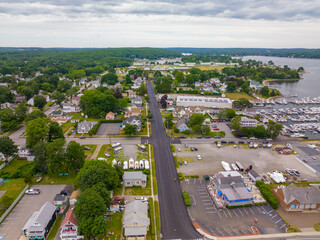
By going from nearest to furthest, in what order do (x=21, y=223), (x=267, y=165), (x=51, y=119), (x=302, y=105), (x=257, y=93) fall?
(x=21, y=223), (x=267, y=165), (x=51, y=119), (x=302, y=105), (x=257, y=93)

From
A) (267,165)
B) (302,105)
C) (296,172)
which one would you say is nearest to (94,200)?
(267,165)

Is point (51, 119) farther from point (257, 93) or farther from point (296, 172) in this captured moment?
point (257, 93)

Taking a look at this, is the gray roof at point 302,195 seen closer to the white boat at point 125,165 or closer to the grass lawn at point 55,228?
the white boat at point 125,165

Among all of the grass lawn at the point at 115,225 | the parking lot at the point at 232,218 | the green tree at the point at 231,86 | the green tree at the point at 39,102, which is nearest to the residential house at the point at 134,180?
the grass lawn at the point at 115,225

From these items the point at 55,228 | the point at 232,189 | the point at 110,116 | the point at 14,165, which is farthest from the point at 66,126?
the point at 232,189

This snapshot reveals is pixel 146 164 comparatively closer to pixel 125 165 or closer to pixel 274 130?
pixel 125 165

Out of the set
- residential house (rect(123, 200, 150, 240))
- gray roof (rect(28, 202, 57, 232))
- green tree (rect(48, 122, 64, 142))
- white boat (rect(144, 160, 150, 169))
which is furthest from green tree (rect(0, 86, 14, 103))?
residential house (rect(123, 200, 150, 240))
